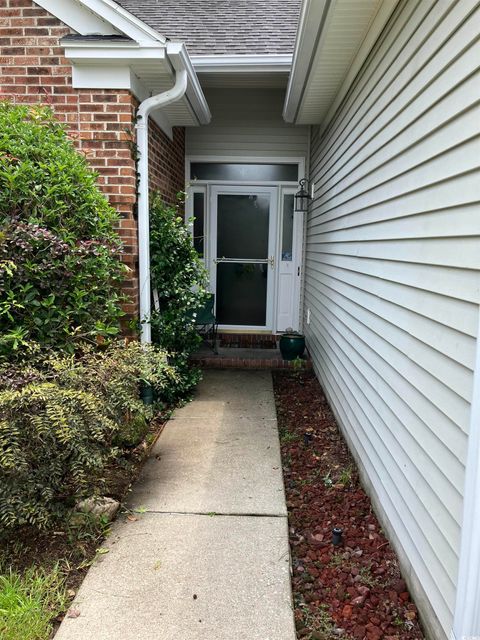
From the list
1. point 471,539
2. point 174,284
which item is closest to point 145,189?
point 174,284

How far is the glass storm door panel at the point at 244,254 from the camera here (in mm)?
6570

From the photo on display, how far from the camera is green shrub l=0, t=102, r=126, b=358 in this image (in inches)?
114

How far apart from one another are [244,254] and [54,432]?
15.5ft

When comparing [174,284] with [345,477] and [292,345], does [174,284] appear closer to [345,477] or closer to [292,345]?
[292,345]

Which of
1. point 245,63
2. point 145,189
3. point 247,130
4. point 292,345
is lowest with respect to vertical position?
point 292,345

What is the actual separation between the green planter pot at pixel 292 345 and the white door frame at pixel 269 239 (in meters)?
1.01

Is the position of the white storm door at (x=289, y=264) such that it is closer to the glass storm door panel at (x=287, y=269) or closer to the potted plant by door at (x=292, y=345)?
the glass storm door panel at (x=287, y=269)

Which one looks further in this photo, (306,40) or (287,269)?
(287,269)

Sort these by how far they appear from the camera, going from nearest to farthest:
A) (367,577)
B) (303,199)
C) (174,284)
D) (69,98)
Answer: (367,577)
(69,98)
(174,284)
(303,199)

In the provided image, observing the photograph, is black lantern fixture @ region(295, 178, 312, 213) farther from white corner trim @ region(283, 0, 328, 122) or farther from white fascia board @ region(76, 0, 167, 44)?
white fascia board @ region(76, 0, 167, 44)

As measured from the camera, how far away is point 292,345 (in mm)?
5711

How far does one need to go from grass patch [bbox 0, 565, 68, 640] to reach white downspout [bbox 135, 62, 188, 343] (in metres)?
2.17

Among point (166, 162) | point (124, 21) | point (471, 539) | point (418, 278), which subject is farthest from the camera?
point (166, 162)

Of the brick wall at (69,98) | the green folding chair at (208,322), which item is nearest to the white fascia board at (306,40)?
the brick wall at (69,98)
